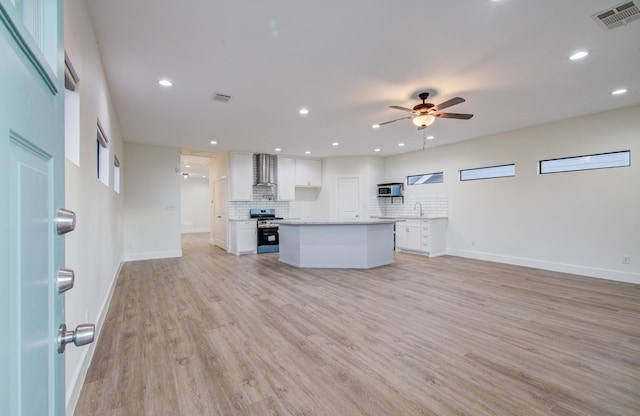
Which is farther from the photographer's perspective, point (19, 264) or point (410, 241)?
point (410, 241)

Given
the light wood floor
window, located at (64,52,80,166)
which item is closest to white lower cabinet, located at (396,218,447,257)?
the light wood floor

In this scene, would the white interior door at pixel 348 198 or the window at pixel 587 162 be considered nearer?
the window at pixel 587 162

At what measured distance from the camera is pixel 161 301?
367 cm

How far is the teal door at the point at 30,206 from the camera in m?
0.42

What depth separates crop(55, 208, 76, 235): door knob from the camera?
2.27ft

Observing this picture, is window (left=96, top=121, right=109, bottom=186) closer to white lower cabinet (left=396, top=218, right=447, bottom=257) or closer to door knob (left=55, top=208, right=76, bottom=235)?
door knob (left=55, top=208, right=76, bottom=235)

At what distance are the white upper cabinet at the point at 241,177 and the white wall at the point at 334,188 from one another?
A: 5.47 ft

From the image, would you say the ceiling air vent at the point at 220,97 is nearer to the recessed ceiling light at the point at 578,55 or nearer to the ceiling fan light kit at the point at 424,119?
the ceiling fan light kit at the point at 424,119

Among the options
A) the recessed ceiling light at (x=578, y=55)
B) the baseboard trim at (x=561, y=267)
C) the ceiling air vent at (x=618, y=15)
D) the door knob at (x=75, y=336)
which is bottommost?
the baseboard trim at (x=561, y=267)

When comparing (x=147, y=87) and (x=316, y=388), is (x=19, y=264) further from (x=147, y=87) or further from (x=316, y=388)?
(x=147, y=87)

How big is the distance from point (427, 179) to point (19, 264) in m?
7.88

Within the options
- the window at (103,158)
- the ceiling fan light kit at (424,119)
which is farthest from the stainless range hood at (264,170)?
the ceiling fan light kit at (424,119)

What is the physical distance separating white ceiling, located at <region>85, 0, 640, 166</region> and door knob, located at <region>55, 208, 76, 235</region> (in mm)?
2089

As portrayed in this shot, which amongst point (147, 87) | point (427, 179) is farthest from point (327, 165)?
point (147, 87)
